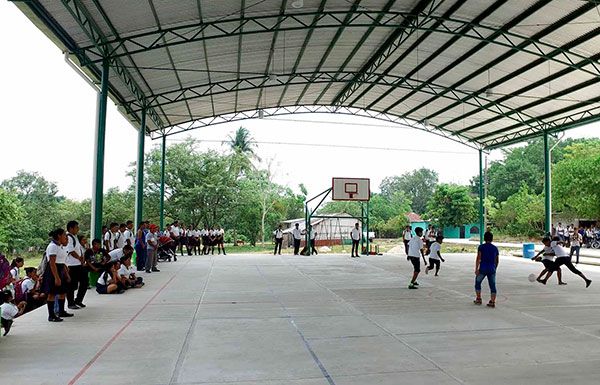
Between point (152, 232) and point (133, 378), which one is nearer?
point (133, 378)

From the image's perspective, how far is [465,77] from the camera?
19.9m

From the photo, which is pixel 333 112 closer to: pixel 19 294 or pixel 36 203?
pixel 19 294

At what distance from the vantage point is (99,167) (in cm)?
1366

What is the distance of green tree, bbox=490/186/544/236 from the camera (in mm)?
44469

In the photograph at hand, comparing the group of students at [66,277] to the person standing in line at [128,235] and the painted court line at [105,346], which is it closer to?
the person standing in line at [128,235]

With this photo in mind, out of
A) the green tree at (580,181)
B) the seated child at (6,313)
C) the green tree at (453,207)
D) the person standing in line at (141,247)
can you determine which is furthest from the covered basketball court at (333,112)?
the green tree at (453,207)

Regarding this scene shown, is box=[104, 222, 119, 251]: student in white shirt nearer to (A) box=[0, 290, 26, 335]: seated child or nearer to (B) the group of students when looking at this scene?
(B) the group of students

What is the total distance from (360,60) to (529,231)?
33.5 meters

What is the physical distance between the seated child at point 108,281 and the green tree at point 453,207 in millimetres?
43870

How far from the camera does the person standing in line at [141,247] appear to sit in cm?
1487

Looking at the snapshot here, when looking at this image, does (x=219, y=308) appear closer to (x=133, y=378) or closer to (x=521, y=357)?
(x=133, y=378)

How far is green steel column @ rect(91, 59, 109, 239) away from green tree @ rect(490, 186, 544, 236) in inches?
1614

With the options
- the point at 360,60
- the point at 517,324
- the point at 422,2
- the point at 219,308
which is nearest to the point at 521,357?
the point at 517,324

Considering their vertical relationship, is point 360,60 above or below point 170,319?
above
